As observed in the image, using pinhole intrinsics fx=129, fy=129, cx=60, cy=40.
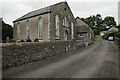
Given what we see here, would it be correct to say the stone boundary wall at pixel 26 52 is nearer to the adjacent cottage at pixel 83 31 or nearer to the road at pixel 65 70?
the road at pixel 65 70

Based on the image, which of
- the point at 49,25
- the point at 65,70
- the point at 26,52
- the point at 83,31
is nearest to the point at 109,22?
the point at 83,31

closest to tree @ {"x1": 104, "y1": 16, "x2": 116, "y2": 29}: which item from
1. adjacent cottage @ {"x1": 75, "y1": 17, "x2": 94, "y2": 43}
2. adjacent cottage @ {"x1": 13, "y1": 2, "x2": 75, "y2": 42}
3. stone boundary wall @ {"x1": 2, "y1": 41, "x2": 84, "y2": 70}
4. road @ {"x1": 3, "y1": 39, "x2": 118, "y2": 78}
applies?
adjacent cottage @ {"x1": 75, "y1": 17, "x2": 94, "y2": 43}

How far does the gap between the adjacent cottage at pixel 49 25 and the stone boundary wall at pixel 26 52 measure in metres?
7.73

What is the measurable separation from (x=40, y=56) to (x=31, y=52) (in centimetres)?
151

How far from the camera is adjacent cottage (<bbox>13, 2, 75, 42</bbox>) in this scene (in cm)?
2406

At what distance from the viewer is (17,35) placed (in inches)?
1353

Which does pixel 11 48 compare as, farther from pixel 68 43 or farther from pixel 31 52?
pixel 68 43

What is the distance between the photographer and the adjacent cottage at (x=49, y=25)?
24.1 m

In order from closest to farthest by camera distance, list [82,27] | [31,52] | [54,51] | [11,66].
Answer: [11,66], [31,52], [54,51], [82,27]

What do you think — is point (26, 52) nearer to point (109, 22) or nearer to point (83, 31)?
point (83, 31)

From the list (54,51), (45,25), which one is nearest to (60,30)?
(45,25)

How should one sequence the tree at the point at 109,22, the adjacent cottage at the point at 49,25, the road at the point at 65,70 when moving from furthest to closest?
the tree at the point at 109,22 < the adjacent cottage at the point at 49,25 < the road at the point at 65,70

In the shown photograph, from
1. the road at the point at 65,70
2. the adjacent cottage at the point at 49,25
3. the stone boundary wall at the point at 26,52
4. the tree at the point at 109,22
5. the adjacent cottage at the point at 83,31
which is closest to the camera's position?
the road at the point at 65,70

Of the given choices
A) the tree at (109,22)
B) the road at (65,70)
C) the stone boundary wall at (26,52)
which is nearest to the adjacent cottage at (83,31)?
the stone boundary wall at (26,52)
